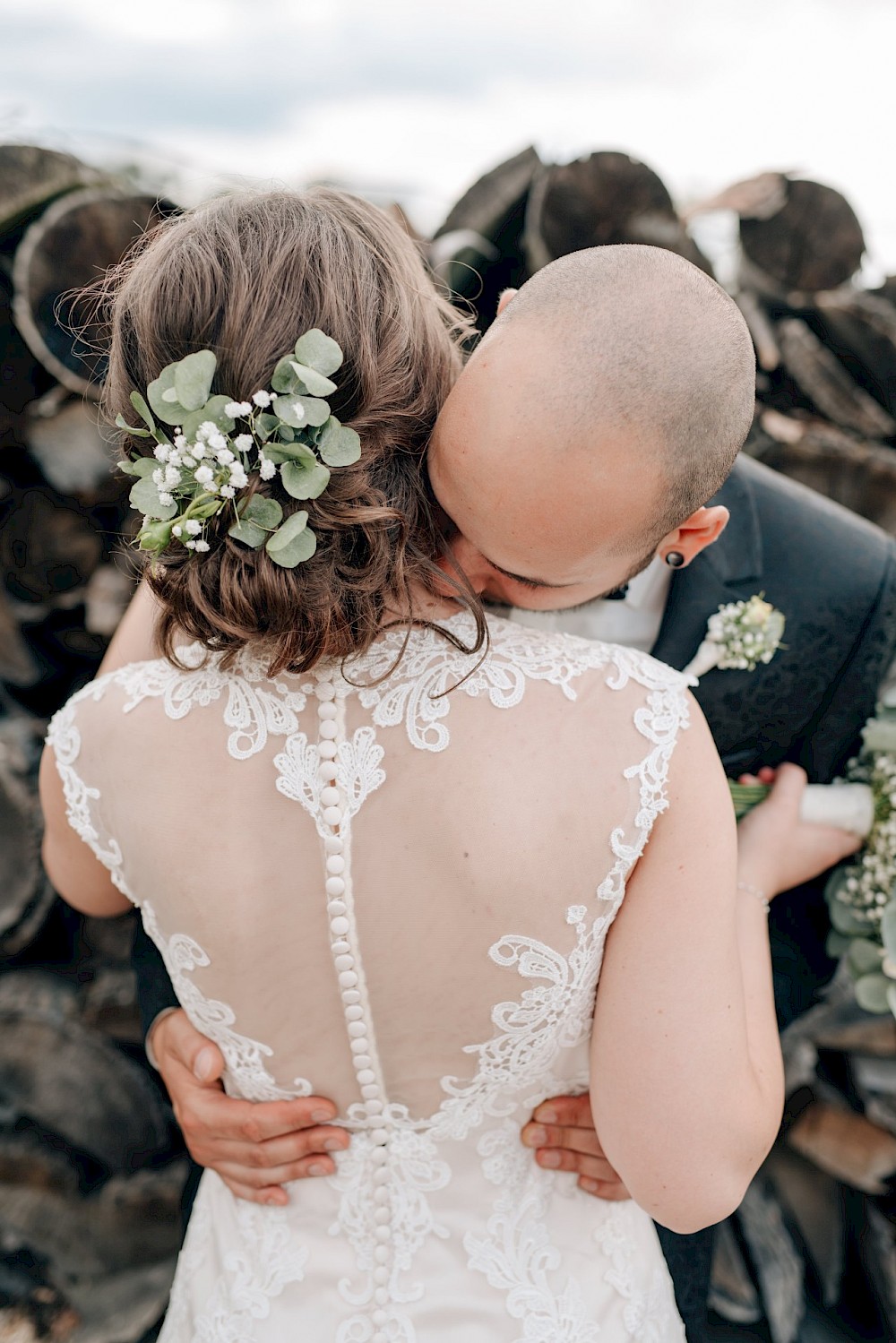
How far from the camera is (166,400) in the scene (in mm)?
932

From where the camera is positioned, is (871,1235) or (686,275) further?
(871,1235)

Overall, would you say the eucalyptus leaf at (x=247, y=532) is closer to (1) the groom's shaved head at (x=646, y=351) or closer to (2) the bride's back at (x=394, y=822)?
(2) the bride's back at (x=394, y=822)

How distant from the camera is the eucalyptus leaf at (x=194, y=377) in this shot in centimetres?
91

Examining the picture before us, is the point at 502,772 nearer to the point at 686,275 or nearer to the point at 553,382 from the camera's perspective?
the point at 553,382

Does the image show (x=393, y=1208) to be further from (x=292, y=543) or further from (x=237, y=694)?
(x=292, y=543)

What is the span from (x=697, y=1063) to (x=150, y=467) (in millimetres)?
902

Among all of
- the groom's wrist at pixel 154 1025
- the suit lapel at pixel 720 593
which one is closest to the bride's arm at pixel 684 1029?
the suit lapel at pixel 720 593

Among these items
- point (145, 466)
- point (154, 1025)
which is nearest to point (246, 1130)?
point (154, 1025)

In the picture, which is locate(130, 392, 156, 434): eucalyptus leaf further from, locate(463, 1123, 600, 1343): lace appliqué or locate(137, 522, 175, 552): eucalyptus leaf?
locate(463, 1123, 600, 1343): lace appliqué

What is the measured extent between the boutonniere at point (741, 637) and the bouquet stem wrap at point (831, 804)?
0.22m

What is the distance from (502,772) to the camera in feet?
3.28

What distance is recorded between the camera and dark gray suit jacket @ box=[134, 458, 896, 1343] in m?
1.66

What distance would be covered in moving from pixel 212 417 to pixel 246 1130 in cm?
99

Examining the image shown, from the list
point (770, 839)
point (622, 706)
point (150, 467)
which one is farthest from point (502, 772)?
point (770, 839)
